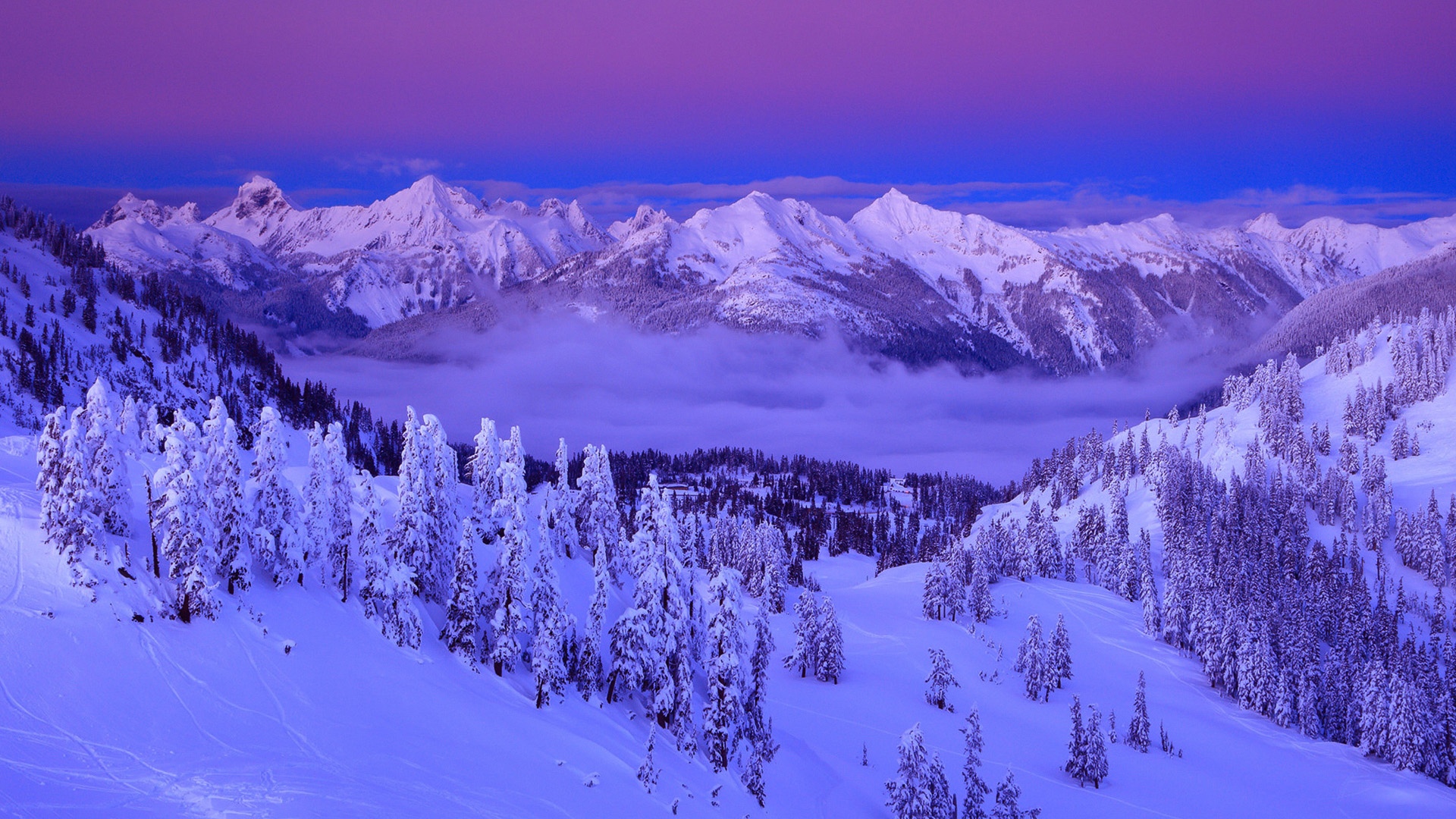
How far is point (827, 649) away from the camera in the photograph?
75438 mm

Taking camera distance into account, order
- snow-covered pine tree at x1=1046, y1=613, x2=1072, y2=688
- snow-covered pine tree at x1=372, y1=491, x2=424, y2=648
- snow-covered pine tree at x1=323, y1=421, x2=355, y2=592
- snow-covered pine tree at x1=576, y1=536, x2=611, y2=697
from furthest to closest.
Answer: snow-covered pine tree at x1=1046, y1=613, x2=1072, y2=688 → snow-covered pine tree at x1=323, y1=421, x2=355, y2=592 → snow-covered pine tree at x1=372, y1=491, x2=424, y2=648 → snow-covered pine tree at x1=576, y1=536, x2=611, y2=697

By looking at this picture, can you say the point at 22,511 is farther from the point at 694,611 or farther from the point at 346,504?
the point at 694,611

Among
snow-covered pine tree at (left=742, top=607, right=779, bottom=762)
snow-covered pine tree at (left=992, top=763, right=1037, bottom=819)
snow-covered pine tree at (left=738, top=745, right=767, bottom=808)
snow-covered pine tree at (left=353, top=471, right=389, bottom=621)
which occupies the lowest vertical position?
snow-covered pine tree at (left=992, top=763, right=1037, bottom=819)

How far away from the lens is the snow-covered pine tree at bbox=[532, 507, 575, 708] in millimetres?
40562

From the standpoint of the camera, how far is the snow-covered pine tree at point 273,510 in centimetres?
4350

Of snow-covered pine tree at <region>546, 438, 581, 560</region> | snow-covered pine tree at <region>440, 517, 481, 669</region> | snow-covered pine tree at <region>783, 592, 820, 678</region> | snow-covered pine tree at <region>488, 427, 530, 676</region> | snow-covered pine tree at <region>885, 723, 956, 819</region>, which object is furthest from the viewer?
snow-covered pine tree at <region>783, 592, 820, 678</region>

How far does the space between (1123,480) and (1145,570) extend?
72.7 m

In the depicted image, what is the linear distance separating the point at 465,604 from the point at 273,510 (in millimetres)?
11588

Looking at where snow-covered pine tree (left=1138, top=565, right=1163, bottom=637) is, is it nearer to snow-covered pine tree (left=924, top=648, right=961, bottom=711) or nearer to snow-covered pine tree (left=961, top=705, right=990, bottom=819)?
snow-covered pine tree (left=924, top=648, right=961, bottom=711)

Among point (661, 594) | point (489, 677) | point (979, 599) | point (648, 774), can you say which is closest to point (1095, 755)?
point (661, 594)

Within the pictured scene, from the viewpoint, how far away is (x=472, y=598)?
43.2 m

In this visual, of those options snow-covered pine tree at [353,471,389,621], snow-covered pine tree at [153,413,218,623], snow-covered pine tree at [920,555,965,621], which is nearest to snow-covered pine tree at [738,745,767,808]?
snow-covered pine tree at [353,471,389,621]

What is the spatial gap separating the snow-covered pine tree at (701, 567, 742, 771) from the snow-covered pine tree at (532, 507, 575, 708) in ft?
12.0

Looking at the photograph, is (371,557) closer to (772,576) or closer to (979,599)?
(772,576)
